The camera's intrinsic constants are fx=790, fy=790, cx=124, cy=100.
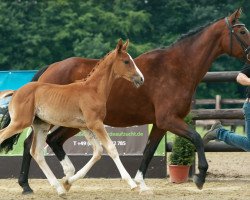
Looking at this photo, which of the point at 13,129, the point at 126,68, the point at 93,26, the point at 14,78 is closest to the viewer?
the point at 13,129

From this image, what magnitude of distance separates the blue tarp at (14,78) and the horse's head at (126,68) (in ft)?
12.9

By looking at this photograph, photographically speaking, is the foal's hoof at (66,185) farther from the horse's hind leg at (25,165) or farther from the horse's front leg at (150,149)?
the horse's front leg at (150,149)

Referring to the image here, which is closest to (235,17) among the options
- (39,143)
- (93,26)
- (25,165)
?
(39,143)

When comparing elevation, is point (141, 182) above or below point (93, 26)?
above

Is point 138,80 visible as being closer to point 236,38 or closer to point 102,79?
point 102,79

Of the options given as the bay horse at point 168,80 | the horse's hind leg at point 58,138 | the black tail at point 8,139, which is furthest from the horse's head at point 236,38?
the black tail at point 8,139

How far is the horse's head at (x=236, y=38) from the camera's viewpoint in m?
9.91

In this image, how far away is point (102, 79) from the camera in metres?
9.34

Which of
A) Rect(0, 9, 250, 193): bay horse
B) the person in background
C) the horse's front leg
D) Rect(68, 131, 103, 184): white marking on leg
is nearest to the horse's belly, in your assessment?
Rect(68, 131, 103, 184): white marking on leg

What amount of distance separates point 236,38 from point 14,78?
467 centimetres

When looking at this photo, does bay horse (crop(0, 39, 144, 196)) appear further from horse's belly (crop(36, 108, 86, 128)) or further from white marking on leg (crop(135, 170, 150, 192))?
white marking on leg (crop(135, 170, 150, 192))

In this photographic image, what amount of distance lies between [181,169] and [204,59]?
6.69 feet

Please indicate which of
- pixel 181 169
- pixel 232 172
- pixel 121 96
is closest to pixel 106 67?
pixel 121 96

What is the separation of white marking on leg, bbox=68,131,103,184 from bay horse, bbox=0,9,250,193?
59 centimetres
